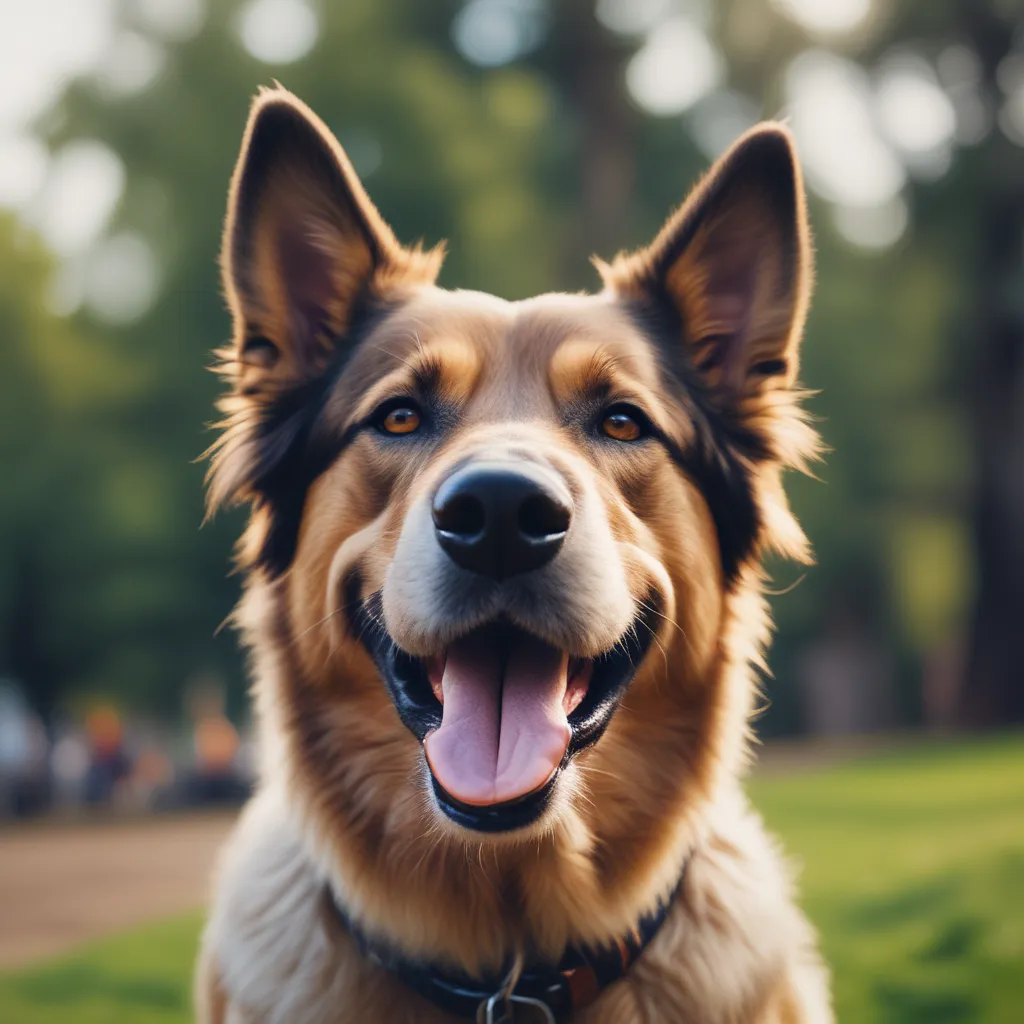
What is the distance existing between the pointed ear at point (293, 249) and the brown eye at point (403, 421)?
0.43 metres

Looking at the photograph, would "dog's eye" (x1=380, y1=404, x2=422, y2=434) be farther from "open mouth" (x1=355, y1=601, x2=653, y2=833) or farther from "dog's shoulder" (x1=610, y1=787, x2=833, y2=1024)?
"dog's shoulder" (x1=610, y1=787, x2=833, y2=1024)

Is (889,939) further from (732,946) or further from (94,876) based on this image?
(94,876)

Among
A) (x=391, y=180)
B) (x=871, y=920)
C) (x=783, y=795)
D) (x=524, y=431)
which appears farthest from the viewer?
(x=391, y=180)

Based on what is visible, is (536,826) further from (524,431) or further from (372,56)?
(372,56)

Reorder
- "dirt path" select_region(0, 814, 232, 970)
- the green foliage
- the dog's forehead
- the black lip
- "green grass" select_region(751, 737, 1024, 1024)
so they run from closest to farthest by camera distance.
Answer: the black lip, the dog's forehead, "green grass" select_region(751, 737, 1024, 1024), "dirt path" select_region(0, 814, 232, 970), the green foliage

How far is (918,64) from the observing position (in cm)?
2008

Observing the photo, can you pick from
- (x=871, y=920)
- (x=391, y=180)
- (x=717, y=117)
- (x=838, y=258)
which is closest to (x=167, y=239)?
(x=391, y=180)

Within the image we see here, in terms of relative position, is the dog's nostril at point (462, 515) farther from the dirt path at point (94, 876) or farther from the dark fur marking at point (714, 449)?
the dirt path at point (94, 876)

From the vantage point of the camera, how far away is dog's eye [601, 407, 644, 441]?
3570mm

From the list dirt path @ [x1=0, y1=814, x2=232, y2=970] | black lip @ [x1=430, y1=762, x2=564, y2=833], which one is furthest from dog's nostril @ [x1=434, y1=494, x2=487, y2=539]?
dirt path @ [x1=0, y1=814, x2=232, y2=970]

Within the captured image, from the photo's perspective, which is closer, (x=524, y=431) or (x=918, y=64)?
(x=524, y=431)

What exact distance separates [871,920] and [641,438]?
455 centimetres

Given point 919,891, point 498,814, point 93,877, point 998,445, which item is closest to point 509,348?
point 498,814

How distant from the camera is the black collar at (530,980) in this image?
3186 mm
